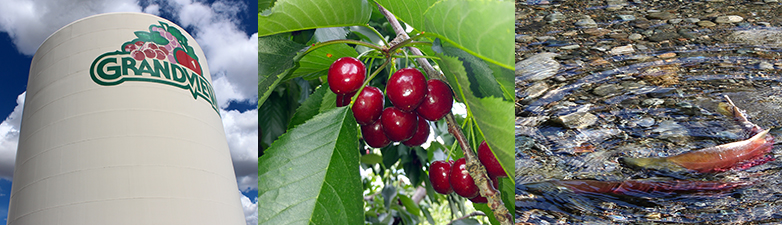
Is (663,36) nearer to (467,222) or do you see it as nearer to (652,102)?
(652,102)

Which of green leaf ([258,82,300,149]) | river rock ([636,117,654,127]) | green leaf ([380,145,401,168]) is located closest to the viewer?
river rock ([636,117,654,127])

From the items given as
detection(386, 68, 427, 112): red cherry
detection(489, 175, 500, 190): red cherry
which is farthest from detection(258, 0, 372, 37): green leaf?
detection(489, 175, 500, 190): red cherry

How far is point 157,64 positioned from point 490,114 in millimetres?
440

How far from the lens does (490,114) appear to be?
1.08ft

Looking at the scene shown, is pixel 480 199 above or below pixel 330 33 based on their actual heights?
below

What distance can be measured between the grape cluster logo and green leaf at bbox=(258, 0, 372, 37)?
19 cm

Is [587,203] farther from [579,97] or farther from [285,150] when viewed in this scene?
[285,150]

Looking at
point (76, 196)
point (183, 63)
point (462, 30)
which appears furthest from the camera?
point (183, 63)

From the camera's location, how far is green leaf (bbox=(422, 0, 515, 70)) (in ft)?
1.08

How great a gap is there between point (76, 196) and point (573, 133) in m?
0.56

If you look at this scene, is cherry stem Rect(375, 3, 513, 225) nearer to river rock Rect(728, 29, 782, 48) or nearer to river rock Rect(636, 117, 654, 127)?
river rock Rect(636, 117, 654, 127)

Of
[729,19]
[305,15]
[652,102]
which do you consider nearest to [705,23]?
[729,19]

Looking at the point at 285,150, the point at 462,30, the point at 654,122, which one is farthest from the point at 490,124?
the point at 654,122

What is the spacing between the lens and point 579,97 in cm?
54
